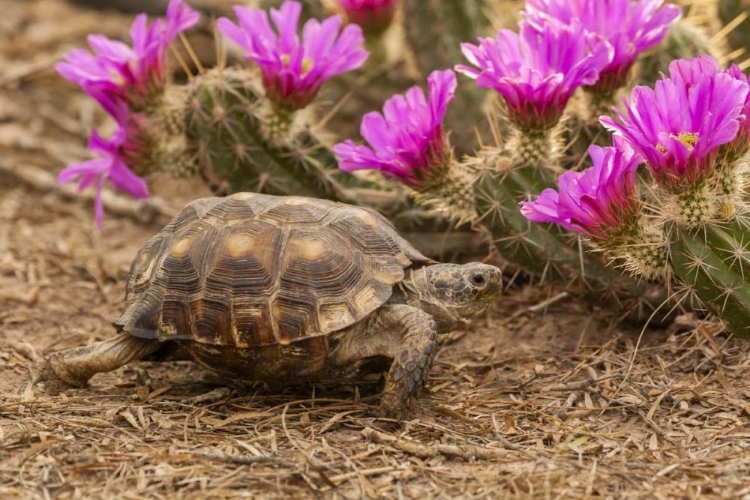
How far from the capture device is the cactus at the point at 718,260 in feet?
11.6

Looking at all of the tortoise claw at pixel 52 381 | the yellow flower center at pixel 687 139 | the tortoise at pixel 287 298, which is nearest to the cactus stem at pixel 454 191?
the tortoise at pixel 287 298

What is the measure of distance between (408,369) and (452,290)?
45 centimetres

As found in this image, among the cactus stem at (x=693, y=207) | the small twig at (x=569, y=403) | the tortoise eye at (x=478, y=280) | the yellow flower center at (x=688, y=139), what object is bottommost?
the small twig at (x=569, y=403)

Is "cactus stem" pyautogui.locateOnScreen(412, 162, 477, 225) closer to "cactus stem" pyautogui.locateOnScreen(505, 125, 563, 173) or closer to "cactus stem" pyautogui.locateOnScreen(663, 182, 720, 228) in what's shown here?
"cactus stem" pyautogui.locateOnScreen(505, 125, 563, 173)

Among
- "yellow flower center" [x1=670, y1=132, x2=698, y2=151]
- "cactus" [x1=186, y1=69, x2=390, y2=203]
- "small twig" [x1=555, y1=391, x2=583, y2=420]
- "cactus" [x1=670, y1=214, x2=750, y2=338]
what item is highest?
"cactus" [x1=186, y1=69, x2=390, y2=203]

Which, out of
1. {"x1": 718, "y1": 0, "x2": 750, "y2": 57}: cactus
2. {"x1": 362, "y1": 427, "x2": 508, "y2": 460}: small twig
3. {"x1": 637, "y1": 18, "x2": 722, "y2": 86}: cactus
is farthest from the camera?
{"x1": 718, "y1": 0, "x2": 750, "y2": 57}: cactus

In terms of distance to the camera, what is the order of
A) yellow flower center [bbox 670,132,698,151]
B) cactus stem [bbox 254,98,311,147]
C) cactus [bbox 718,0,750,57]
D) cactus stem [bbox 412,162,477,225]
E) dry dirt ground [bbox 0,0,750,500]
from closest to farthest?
dry dirt ground [bbox 0,0,750,500] < yellow flower center [bbox 670,132,698,151] < cactus stem [bbox 412,162,477,225] < cactus stem [bbox 254,98,311,147] < cactus [bbox 718,0,750,57]

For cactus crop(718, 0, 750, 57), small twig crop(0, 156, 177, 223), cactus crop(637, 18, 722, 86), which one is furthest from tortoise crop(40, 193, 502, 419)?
cactus crop(718, 0, 750, 57)

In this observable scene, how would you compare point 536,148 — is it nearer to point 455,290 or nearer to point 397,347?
point 455,290

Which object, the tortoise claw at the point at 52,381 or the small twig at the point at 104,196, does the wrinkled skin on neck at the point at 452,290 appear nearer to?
the tortoise claw at the point at 52,381

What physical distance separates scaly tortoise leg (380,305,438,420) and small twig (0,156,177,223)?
303 cm

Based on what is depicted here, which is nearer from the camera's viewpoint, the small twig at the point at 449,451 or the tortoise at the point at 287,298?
the small twig at the point at 449,451

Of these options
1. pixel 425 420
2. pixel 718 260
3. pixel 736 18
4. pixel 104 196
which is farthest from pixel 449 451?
pixel 104 196

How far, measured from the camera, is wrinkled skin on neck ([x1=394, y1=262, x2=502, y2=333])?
3.78 metres
